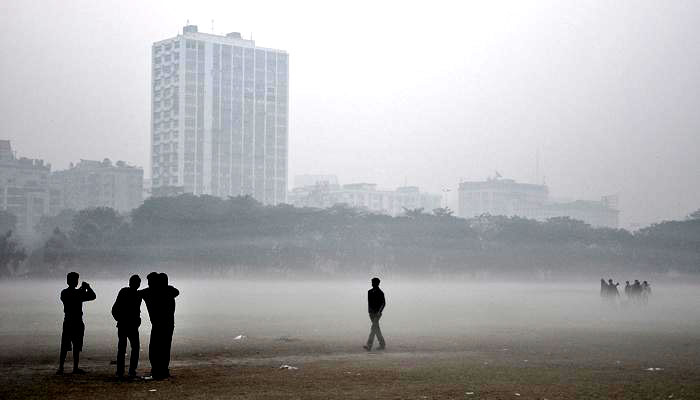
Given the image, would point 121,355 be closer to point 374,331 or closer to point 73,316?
point 73,316

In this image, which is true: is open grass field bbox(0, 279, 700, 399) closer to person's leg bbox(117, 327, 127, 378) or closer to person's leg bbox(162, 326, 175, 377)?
person's leg bbox(117, 327, 127, 378)

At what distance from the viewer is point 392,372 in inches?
846

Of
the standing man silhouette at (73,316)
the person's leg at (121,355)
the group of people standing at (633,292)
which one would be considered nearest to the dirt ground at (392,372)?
the person's leg at (121,355)

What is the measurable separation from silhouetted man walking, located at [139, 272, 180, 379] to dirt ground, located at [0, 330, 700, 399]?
48 cm

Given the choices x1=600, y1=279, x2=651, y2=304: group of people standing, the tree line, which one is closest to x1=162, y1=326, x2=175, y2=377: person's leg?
x1=600, y1=279, x2=651, y2=304: group of people standing

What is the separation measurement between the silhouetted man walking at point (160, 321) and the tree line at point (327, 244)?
356 ft

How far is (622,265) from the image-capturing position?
156m

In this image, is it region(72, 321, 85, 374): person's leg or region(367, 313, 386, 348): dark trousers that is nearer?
region(72, 321, 85, 374): person's leg

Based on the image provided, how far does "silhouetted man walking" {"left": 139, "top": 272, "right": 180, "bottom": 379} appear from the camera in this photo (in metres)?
19.5

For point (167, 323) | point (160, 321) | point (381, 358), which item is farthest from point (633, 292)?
point (160, 321)

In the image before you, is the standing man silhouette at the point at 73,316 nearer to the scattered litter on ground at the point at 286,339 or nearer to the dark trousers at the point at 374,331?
the dark trousers at the point at 374,331

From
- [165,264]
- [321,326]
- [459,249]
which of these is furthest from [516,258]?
[321,326]

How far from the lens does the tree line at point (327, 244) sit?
13212 centimetres

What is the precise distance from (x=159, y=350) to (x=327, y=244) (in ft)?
413
